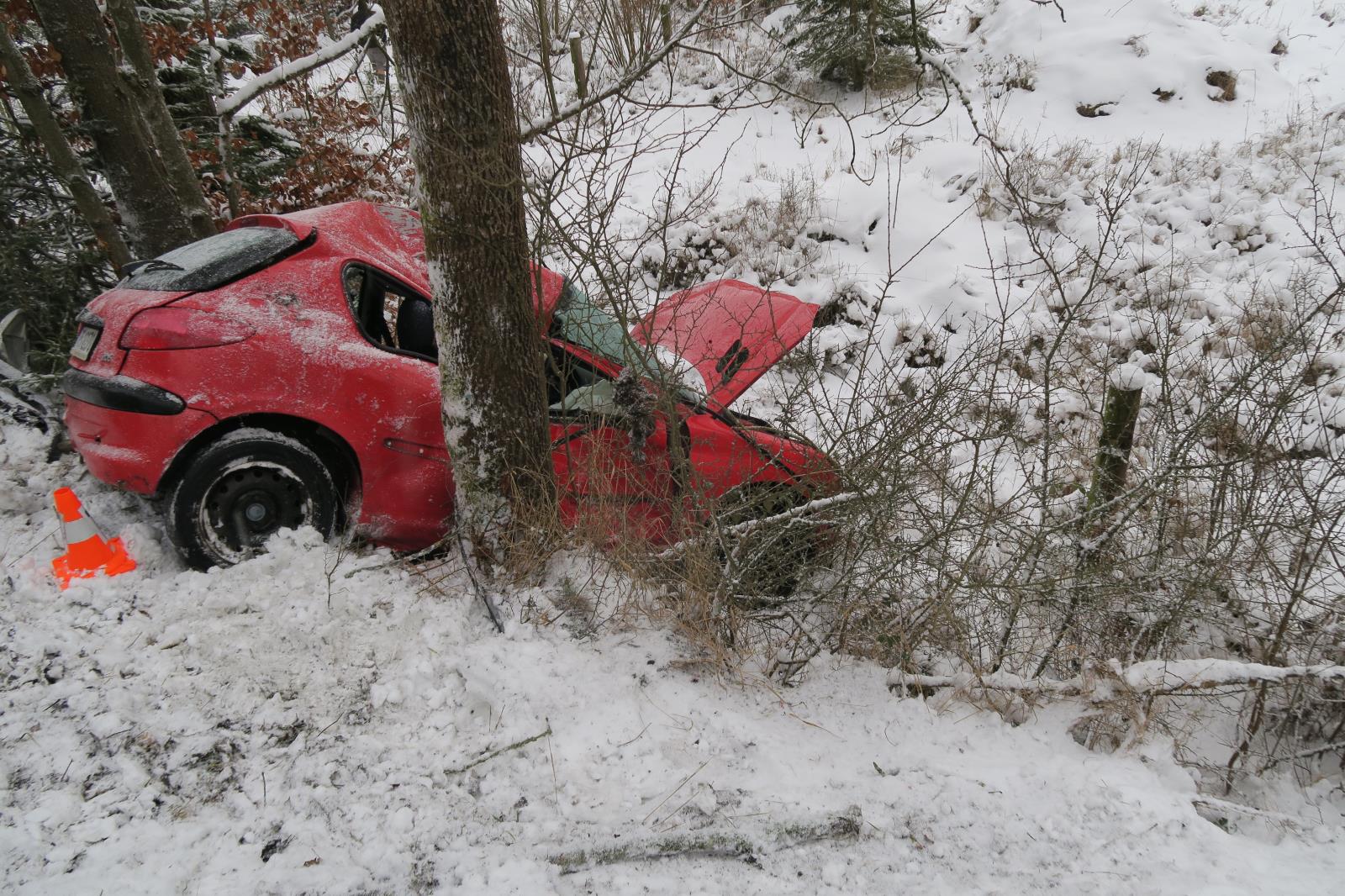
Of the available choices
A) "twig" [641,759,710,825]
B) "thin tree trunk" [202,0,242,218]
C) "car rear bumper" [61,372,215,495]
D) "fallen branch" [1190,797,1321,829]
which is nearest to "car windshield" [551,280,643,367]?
"car rear bumper" [61,372,215,495]

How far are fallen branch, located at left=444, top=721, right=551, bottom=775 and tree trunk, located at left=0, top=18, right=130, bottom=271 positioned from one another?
445cm

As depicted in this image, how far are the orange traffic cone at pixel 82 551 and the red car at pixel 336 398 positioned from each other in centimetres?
23

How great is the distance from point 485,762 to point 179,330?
2.23 metres

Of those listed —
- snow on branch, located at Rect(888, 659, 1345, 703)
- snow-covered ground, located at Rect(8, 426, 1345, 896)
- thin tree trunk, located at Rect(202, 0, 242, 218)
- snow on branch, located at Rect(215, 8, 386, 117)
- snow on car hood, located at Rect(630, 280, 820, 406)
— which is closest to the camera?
snow-covered ground, located at Rect(8, 426, 1345, 896)

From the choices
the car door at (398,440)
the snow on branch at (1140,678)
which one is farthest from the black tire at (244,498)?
the snow on branch at (1140,678)

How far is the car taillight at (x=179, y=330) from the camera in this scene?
3.09m

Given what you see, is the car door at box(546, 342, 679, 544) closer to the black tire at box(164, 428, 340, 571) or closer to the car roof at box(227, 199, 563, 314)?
the car roof at box(227, 199, 563, 314)

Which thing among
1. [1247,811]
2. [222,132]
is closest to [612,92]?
[1247,811]

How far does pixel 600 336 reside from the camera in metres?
3.83

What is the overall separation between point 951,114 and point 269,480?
34.2 ft

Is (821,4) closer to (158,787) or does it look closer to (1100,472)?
(1100,472)

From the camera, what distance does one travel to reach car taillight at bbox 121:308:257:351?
309 centimetres

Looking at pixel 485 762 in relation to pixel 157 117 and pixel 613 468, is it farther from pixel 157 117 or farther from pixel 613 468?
pixel 157 117

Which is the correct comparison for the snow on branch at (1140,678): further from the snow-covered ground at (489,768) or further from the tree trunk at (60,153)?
the tree trunk at (60,153)
